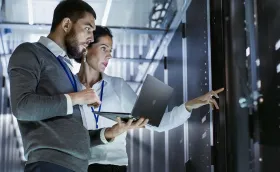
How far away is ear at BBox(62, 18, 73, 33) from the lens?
10.7ft

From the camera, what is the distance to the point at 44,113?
289cm

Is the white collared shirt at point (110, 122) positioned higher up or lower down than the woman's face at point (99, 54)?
lower down

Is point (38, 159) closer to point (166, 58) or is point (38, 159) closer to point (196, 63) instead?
point (196, 63)

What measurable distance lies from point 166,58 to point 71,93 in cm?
308

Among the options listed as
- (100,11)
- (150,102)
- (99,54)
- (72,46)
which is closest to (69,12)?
(72,46)

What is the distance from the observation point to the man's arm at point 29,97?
287cm

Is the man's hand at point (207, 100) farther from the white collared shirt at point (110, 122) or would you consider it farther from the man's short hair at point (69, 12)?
the man's short hair at point (69, 12)

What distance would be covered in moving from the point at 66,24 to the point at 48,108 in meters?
0.58

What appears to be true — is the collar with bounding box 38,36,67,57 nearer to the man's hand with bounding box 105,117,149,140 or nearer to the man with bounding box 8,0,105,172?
the man with bounding box 8,0,105,172

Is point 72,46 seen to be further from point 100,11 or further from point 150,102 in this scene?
point 100,11

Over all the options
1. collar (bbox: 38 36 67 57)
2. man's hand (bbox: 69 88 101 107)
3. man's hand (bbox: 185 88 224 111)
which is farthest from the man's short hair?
man's hand (bbox: 185 88 224 111)

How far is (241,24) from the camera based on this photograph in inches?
153

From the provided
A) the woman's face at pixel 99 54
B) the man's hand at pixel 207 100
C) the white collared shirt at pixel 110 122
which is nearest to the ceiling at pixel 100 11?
the woman's face at pixel 99 54

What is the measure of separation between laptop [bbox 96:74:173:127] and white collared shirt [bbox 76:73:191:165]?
0.24 meters
